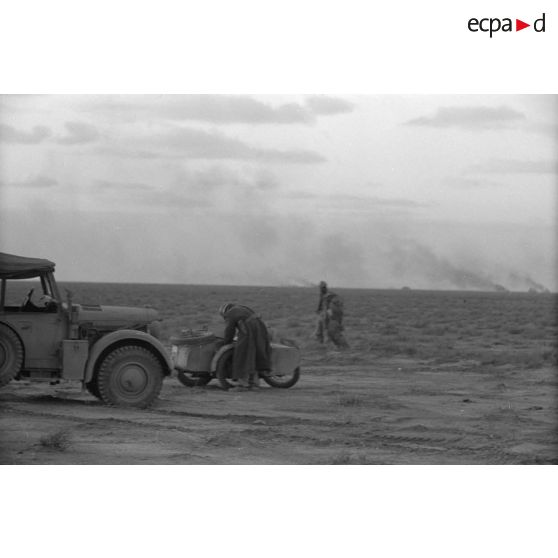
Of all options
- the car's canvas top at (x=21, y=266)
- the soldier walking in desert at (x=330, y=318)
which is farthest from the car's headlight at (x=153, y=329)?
the soldier walking in desert at (x=330, y=318)

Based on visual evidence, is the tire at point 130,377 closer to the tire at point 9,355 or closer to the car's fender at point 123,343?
the car's fender at point 123,343

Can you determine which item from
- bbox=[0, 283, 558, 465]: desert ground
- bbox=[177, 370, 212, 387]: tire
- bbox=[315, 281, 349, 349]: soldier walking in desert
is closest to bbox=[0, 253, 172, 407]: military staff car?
bbox=[0, 283, 558, 465]: desert ground

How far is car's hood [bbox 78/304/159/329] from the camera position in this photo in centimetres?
1363

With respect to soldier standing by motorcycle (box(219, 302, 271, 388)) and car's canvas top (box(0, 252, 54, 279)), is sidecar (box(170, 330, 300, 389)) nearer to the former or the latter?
soldier standing by motorcycle (box(219, 302, 271, 388))

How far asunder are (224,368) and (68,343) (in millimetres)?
3118

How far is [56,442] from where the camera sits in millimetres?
11039

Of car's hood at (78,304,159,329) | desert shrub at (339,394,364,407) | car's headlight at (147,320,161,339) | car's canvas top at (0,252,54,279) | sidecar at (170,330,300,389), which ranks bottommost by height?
desert shrub at (339,394,364,407)

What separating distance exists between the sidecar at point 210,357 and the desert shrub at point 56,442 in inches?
179

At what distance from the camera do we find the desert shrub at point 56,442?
11.1m

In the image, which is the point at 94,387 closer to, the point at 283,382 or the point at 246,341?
the point at 246,341

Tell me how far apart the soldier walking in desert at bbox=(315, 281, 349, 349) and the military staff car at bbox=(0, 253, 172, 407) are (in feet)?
33.3

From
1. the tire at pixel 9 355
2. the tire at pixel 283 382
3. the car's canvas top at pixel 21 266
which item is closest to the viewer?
the tire at pixel 9 355

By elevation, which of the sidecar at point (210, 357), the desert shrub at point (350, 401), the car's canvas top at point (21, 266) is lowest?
the desert shrub at point (350, 401)
